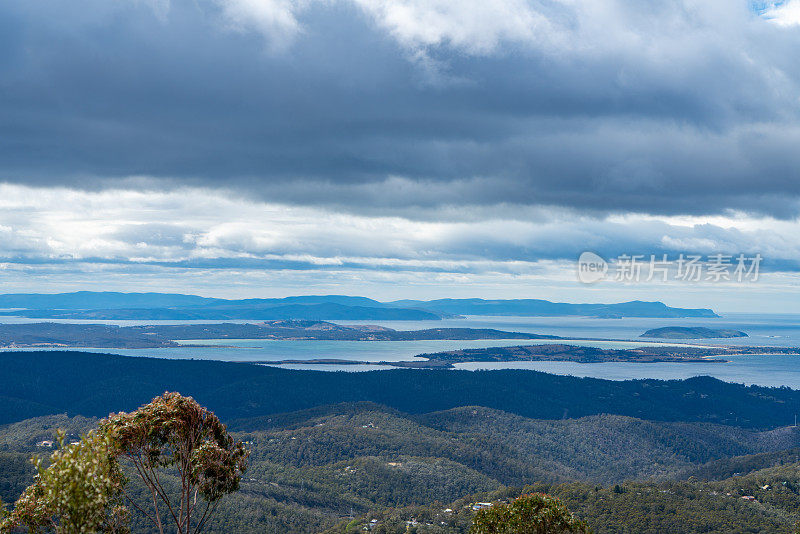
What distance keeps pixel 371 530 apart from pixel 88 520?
10261 cm

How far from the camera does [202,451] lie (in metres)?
25.0

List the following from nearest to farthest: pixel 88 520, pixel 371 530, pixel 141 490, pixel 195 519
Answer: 1. pixel 88 520
2. pixel 371 530
3. pixel 195 519
4. pixel 141 490

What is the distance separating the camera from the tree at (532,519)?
27.7 meters

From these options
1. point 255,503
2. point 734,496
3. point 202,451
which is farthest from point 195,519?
point 202,451

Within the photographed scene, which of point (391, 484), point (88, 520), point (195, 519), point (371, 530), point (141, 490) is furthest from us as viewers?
point (391, 484)

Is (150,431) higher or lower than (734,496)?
higher

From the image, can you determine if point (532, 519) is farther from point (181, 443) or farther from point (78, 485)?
point (78, 485)

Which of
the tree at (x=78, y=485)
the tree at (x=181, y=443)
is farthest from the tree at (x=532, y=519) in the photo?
the tree at (x=78, y=485)

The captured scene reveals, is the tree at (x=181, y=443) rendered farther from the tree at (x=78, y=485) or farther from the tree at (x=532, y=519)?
the tree at (x=532, y=519)

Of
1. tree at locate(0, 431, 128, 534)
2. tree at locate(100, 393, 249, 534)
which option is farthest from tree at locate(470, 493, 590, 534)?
tree at locate(0, 431, 128, 534)

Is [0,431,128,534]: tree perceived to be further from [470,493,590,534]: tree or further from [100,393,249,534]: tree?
[470,493,590,534]: tree

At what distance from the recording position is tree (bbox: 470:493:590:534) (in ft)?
90.9

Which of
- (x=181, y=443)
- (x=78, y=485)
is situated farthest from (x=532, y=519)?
(x=78, y=485)

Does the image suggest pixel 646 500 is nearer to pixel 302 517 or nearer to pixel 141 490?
pixel 302 517
